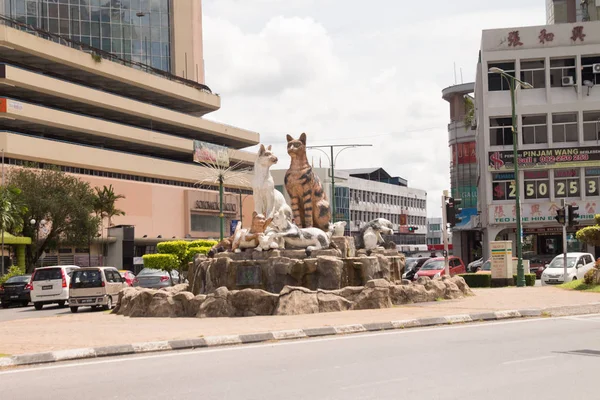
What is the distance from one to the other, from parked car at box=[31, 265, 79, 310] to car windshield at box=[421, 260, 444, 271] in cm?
1525

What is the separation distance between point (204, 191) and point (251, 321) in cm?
6723

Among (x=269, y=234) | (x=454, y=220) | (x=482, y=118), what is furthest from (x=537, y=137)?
(x=269, y=234)

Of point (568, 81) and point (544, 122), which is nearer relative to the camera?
point (568, 81)

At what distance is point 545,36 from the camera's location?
51594 mm

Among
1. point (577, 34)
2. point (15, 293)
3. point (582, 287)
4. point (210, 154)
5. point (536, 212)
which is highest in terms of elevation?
point (577, 34)

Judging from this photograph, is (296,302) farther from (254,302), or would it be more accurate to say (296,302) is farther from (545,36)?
(545,36)

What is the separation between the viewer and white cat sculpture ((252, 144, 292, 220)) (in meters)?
22.8

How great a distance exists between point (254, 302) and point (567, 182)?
3727cm

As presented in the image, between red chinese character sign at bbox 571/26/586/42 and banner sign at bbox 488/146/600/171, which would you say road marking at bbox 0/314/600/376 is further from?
red chinese character sign at bbox 571/26/586/42

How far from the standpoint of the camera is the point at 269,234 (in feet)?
70.7

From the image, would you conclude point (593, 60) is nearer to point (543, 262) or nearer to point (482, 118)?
point (482, 118)

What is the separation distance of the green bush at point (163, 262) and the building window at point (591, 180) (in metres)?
24.8

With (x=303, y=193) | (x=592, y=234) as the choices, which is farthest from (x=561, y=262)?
(x=303, y=193)

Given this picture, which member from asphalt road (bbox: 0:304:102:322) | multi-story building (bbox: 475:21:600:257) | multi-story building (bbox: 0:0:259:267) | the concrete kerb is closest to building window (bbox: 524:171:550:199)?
multi-story building (bbox: 475:21:600:257)
